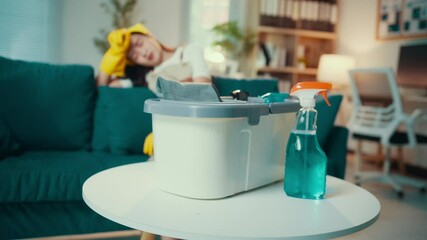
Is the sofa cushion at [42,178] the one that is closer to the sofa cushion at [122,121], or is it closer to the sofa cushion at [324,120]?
the sofa cushion at [122,121]

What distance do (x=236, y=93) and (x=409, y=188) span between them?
2.51 m

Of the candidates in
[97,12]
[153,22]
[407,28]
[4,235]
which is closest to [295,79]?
[407,28]

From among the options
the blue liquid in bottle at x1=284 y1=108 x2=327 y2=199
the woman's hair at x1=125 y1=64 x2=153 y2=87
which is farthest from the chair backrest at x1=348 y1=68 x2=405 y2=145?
the blue liquid in bottle at x1=284 y1=108 x2=327 y2=199

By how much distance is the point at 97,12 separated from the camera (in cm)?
413

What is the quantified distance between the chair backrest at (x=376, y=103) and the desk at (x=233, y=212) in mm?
2098

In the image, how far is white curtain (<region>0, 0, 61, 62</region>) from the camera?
12.8ft

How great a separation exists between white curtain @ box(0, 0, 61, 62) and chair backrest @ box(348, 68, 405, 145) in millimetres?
2993

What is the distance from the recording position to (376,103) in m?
2.98

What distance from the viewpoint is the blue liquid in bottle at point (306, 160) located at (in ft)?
2.64

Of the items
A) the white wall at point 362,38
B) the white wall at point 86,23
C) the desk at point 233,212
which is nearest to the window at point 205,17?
the white wall at point 86,23

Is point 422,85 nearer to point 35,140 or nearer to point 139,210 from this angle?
point 35,140

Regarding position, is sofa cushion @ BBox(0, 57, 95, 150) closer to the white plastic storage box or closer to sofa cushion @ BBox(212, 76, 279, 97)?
sofa cushion @ BBox(212, 76, 279, 97)

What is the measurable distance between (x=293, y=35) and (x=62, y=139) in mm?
3192

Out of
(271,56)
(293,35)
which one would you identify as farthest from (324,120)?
(293,35)
